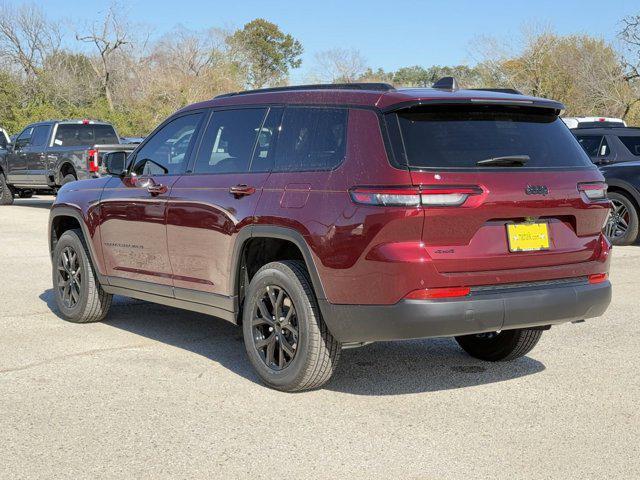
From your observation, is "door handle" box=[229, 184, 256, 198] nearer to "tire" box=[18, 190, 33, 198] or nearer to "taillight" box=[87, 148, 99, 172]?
"taillight" box=[87, 148, 99, 172]

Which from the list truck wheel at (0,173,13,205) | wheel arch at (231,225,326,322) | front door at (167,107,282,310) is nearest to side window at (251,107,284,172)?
front door at (167,107,282,310)

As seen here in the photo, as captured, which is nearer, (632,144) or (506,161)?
(506,161)

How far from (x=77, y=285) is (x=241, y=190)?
2.46m

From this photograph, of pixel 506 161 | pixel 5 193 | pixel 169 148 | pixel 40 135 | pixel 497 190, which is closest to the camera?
pixel 497 190

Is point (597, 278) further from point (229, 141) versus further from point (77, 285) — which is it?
point (77, 285)

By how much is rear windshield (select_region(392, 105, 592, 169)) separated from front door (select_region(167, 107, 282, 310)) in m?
1.07

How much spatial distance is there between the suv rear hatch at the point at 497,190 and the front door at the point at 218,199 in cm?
108

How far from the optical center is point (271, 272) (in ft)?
16.6

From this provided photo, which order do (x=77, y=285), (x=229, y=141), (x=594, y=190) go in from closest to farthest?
(x=594, y=190)
(x=229, y=141)
(x=77, y=285)

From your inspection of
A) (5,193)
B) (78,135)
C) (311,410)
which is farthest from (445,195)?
(5,193)

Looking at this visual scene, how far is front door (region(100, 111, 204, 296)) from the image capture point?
6.07 meters

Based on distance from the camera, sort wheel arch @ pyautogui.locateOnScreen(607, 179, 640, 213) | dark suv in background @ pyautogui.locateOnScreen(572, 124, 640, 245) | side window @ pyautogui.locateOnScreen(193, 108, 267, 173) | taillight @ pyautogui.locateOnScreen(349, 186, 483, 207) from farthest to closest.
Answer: dark suv in background @ pyautogui.locateOnScreen(572, 124, 640, 245)
wheel arch @ pyautogui.locateOnScreen(607, 179, 640, 213)
side window @ pyautogui.locateOnScreen(193, 108, 267, 173)
taillight @ pyautogui.locateOnScreen(349, 186, 483, 207)

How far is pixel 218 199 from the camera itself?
550 centimetres

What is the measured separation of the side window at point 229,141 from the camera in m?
5.54
